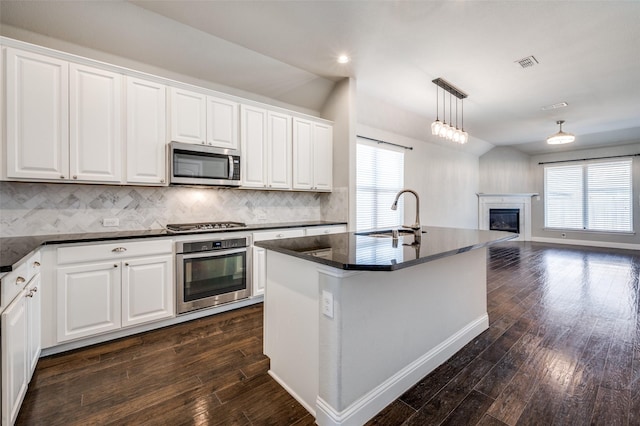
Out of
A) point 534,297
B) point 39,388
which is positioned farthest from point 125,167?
point 534,297

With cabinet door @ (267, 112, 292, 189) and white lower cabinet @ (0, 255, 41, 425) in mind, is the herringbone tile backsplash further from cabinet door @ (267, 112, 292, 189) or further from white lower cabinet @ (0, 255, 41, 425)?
white lower cabinet @ (0, 255, 41, 425)

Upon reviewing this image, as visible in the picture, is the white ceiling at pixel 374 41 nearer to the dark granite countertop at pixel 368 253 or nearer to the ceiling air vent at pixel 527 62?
the ceiling air vent at pixel 527 62

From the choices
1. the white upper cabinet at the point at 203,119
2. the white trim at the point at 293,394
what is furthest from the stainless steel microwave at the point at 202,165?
the white trim at the point at 293,394

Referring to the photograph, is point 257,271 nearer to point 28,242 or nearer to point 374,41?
point 28,242

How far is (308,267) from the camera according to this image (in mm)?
1623

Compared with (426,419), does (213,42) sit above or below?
above

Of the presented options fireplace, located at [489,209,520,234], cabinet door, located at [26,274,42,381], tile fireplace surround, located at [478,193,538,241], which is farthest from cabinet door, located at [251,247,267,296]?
fireplace, located at [489,209,520,234]

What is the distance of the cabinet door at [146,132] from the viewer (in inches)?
105

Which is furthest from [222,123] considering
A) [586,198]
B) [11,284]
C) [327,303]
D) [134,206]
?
[586,198]

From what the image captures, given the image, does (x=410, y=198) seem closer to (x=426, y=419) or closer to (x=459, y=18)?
(x=459, y=18)

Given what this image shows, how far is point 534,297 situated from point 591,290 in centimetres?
102

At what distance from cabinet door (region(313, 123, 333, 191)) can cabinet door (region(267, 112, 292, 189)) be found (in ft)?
1.38

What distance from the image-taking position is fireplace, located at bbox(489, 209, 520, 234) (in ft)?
28.3

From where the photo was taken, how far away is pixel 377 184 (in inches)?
213
